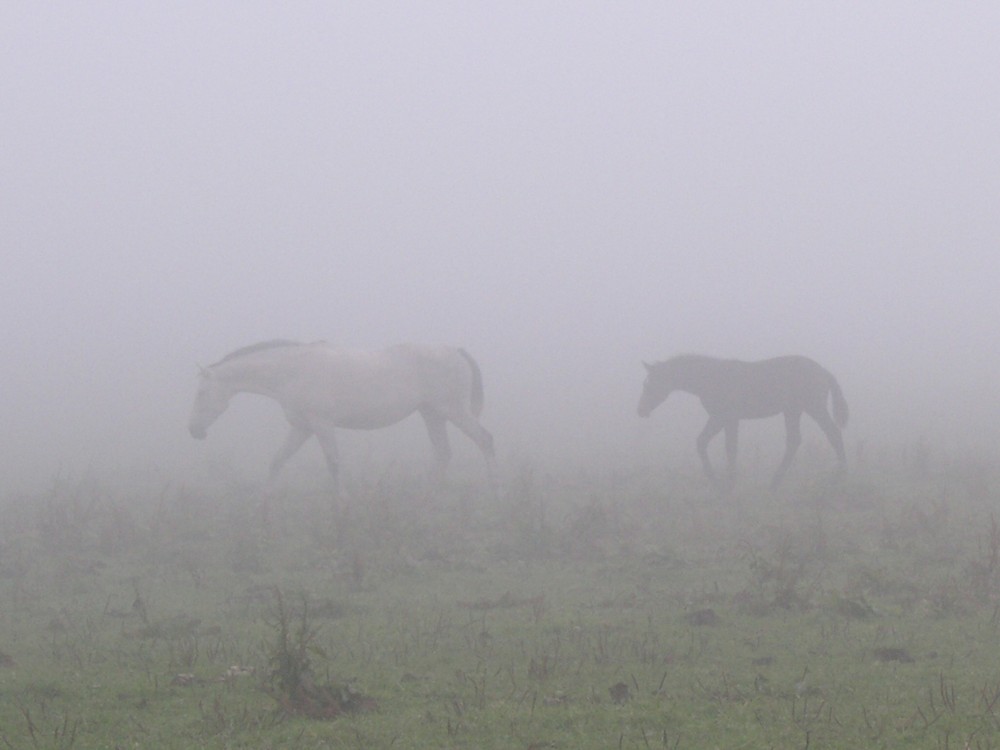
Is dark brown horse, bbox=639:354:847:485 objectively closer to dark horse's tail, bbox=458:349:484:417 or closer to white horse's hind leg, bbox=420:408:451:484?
dark horse's tail, bbox=458:349:484:417

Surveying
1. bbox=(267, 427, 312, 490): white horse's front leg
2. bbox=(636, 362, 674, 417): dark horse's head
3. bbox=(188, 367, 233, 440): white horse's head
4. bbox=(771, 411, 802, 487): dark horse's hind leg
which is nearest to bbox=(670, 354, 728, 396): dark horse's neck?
bbox=(636, 362, 674, 417): dark horse's head

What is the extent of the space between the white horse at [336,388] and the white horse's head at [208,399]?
13mm

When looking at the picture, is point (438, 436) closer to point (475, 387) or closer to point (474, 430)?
point (474, 430)

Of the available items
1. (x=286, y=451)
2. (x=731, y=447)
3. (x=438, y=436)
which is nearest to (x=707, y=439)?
(x=731, y=447)

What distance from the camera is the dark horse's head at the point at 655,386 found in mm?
15938

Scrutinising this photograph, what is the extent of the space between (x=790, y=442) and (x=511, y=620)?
819 cm

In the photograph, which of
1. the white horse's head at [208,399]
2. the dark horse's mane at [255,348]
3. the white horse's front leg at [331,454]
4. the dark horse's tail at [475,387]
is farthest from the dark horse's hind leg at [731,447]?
the white horse's head at [208,399]

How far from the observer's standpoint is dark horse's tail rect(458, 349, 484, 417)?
1716 centimetres

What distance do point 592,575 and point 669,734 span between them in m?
4.90

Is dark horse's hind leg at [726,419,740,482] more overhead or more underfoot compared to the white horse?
more underfoot

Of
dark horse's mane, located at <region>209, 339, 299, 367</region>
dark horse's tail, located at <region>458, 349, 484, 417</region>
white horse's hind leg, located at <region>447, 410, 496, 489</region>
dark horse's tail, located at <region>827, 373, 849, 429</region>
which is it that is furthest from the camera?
dark horse's tail, located at <region>458, 349, 484, 417</region>

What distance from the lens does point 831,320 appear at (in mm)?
42125

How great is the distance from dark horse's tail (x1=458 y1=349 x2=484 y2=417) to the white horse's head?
11.5ft

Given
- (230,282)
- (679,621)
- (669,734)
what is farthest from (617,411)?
(230,282)
